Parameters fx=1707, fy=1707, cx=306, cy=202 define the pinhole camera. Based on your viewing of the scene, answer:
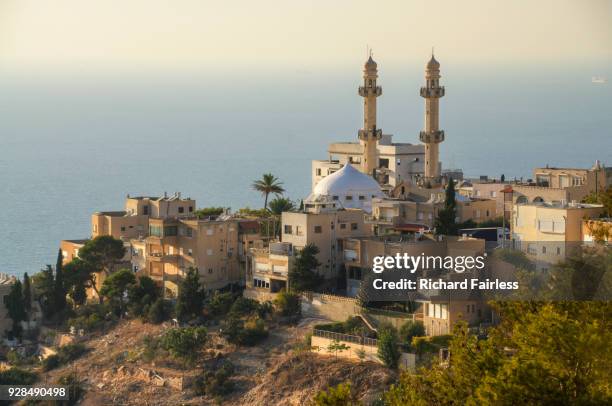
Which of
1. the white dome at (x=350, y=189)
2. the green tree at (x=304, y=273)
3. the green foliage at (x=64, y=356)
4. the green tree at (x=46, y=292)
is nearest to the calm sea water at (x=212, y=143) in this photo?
the white dome at (x=350, y=189)

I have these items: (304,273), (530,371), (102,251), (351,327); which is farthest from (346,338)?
(530,371)

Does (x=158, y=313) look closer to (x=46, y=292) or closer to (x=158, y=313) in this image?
(x=158, y=313)

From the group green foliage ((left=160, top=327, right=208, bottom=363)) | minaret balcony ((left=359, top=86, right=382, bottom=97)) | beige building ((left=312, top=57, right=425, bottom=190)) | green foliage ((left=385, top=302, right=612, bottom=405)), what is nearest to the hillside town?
green foliage ((left=160, top=327, right=208, bottom=363))

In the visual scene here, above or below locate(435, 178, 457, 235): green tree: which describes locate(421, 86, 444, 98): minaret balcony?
above

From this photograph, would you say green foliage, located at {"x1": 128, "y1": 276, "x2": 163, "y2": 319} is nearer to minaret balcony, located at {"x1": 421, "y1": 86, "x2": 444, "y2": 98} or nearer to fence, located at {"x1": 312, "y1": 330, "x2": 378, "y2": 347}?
fence, located at {"x1": 312, "y1": 330, "x2": 378, "y2": 347}

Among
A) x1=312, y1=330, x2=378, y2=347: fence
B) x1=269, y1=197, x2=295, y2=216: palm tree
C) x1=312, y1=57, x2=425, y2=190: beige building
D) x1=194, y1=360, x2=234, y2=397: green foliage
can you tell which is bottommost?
x1=194, y1=360, x2=234, y2=397: green foliage

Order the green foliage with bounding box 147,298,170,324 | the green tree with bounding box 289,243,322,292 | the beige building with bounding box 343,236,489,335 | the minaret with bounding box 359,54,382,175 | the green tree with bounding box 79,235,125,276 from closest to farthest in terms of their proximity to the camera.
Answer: the beige building with bounding box 343,236,489,335
the green tree with bounding box 289,243,322,292
the green foliage with bounding box 147,298,170,324
the green tree with bounding box 79,235,125,276
the minaret with bounding box 359,54,382,175

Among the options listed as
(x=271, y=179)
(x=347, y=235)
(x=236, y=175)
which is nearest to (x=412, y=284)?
(x=347, y=235)
